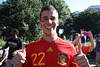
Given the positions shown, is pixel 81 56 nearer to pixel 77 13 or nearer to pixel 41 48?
pixel 41 48

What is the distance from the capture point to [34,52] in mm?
1865

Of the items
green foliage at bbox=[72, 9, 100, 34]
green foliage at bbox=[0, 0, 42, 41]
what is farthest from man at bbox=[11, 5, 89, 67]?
green foliage at bbox=[72, 9, 100, 34]

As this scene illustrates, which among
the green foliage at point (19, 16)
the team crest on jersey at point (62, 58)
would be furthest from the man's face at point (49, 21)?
the green foliage at point (19, 16)

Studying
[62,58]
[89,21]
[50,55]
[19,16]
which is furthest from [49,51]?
[89,21]

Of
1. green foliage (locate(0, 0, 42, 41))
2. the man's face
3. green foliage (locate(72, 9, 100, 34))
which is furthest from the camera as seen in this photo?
green foliage (locate(72, 9, 100, 34))

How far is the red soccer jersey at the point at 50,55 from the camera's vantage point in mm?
1787

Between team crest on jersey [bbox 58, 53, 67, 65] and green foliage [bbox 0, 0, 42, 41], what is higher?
green foliage [bbox 0, 0, 42, 41]

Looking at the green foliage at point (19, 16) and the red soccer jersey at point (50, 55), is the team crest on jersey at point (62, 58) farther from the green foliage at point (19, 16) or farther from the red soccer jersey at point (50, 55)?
the green foliage at point (19, 16)

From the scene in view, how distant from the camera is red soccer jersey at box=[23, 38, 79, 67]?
1787 millimetres

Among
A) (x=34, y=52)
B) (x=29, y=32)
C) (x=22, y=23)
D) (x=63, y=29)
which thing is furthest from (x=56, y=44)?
(x=63, y=29)

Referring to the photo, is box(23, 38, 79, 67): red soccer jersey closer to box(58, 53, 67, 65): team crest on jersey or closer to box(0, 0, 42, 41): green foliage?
box(58, 53, 67, 65): team crest on jersey

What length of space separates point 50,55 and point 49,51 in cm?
7

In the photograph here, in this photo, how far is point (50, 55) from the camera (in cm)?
182

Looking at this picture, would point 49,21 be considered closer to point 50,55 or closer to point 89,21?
point 50,55
